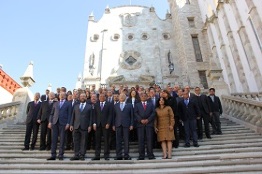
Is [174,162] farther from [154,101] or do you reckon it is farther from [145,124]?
[154,101]

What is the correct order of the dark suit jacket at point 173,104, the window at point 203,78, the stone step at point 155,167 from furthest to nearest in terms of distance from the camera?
the window at point 203,78
the dark suit jacket at point 173,104
the stone step at point 155,167

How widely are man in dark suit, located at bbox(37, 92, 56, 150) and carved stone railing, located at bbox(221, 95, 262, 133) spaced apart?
6595 millimetres

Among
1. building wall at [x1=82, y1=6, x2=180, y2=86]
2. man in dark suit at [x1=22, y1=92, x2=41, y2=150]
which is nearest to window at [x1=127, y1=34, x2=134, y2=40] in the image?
building wall at [x1=82, y1=6, x2=180, y2=86]

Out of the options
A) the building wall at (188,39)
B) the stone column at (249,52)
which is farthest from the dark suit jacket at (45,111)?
the building wall at (188,39)

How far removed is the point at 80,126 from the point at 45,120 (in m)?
1.53

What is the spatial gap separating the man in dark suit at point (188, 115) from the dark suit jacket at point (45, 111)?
4105mm

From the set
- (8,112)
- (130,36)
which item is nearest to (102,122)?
(8,112)

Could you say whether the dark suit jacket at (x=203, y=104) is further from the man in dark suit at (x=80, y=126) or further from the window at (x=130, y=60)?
the window at (x=130, y=60)

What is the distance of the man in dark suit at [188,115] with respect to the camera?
21.2 ft

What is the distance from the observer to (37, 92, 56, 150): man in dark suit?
663 cm

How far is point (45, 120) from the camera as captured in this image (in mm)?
6867

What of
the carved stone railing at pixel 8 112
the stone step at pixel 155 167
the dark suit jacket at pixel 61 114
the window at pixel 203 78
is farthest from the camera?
the window at pixel 203 78

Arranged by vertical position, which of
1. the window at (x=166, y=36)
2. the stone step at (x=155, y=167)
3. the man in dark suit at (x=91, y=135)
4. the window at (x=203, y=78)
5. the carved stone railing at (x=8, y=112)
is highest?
the window at (x=166, y=36)

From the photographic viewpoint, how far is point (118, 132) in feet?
19.5
